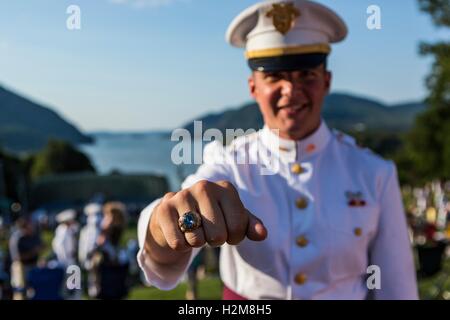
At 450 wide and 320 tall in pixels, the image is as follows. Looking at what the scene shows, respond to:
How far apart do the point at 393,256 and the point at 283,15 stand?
64 cm

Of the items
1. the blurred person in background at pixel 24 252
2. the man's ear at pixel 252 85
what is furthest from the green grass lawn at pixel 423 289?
the man's ear at pixel 252 85

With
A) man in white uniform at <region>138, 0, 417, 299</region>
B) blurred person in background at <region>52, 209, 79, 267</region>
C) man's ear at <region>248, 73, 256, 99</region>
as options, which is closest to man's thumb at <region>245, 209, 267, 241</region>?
man in white uniform at <region>138, 0, 417, 299</region>

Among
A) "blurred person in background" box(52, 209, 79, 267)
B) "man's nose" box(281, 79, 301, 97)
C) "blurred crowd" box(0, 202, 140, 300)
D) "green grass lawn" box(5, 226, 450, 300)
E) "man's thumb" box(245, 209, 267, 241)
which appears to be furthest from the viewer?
Result: "blurred person in background" box(52, 209, 79, 267)

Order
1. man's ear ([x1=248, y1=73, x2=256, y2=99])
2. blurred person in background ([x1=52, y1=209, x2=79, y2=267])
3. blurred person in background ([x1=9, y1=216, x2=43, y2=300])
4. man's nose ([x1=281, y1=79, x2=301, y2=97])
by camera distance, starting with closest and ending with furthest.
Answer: man's nose ([x1=281, y1=79, x2=301, y2=97]) → man's ear ([x1=248, y1=73, x2=256, y2=99]) → blurred person in background ([x1=9, y1=216, x2=43, y2=300]) → blurred person in background ([x1=52, y1=209, x2=79, y2=267])

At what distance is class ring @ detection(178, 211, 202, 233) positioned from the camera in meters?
0.84

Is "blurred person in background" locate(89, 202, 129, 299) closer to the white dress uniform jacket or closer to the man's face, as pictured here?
the white dress uniform jacket

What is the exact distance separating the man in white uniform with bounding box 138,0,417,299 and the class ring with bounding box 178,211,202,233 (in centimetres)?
42

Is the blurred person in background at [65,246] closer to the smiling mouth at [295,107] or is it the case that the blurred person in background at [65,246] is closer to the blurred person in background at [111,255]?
the blurred person in background at [111,255]

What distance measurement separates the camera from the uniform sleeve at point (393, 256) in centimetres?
144

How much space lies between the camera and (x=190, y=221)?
2.76 feet

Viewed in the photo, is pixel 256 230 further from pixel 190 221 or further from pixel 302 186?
pixel 302 186

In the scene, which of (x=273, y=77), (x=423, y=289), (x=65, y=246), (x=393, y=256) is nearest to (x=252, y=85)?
(x=273, y=77)

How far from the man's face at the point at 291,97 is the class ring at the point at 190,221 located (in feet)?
1.57
